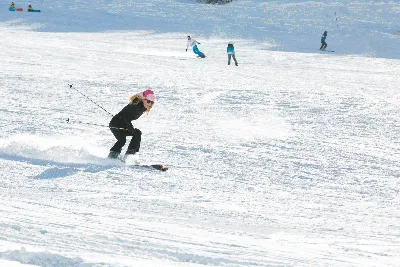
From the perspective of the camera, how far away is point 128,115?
7.73m

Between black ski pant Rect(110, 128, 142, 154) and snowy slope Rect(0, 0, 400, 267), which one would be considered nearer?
snowy slope Rect(0, 0, 400, 267)

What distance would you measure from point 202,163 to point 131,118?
119cm

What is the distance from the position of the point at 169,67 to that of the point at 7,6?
20.2 meters

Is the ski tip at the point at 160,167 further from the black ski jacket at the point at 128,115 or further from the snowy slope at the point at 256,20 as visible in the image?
the snowy slope at the point at 256,20

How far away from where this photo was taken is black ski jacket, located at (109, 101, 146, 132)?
25.2ft

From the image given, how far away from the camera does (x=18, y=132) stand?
9.30 meters

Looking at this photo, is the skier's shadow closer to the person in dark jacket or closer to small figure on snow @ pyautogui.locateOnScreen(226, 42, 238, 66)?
the person in dark jacket

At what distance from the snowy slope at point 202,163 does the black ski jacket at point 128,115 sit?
23.8 inches

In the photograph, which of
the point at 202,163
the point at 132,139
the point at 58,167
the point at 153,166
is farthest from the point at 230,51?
the point at 58,167

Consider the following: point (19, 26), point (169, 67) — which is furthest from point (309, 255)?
point (19, 26)

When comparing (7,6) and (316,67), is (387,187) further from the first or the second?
(7,6)

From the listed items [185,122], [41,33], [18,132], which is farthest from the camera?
[41,33]

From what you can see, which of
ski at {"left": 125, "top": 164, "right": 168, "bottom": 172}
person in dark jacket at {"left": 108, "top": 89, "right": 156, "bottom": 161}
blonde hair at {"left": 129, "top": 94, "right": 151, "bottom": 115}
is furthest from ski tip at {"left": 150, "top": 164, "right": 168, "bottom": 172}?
blonde hair at {"left": 129, "top": 94, "right": 151, "bottom": 115}

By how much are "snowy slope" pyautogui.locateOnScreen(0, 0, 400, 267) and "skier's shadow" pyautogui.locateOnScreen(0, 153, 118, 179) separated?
0.08 ft
